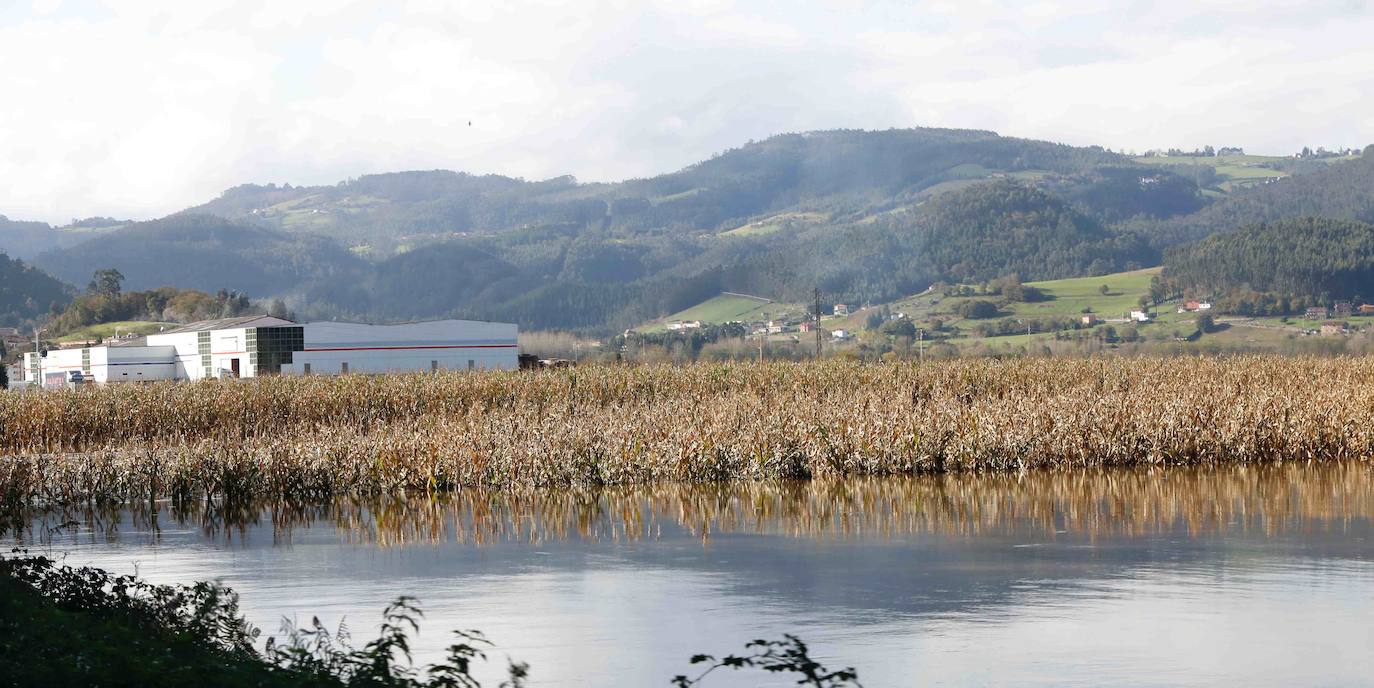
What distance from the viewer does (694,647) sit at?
14.6 m

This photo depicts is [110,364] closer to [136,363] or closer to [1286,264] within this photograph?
[136,363]

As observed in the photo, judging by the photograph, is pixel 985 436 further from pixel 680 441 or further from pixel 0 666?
pixel 0 666

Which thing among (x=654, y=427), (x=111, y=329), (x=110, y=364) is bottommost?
(x=654, y=427)

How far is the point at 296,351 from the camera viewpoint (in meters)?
108

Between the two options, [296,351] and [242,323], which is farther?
[242,323]

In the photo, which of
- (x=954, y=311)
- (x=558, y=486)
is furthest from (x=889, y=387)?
(x=954, y=311)

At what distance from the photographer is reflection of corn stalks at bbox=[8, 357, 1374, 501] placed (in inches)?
1125

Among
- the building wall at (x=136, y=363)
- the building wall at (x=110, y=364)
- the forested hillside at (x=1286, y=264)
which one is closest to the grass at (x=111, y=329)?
the building wall at (x=110, y=364)

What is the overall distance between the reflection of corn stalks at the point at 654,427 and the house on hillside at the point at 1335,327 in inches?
3286

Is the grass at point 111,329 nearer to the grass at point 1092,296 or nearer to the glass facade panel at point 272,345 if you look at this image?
the glass facade panel at point 272,345

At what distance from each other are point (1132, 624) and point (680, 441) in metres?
15.7

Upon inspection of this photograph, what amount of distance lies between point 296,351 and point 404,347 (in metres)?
7.73

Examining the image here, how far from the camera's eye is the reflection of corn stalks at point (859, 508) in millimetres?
22828

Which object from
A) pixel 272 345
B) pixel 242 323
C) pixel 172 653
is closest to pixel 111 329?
pixel 242 323
